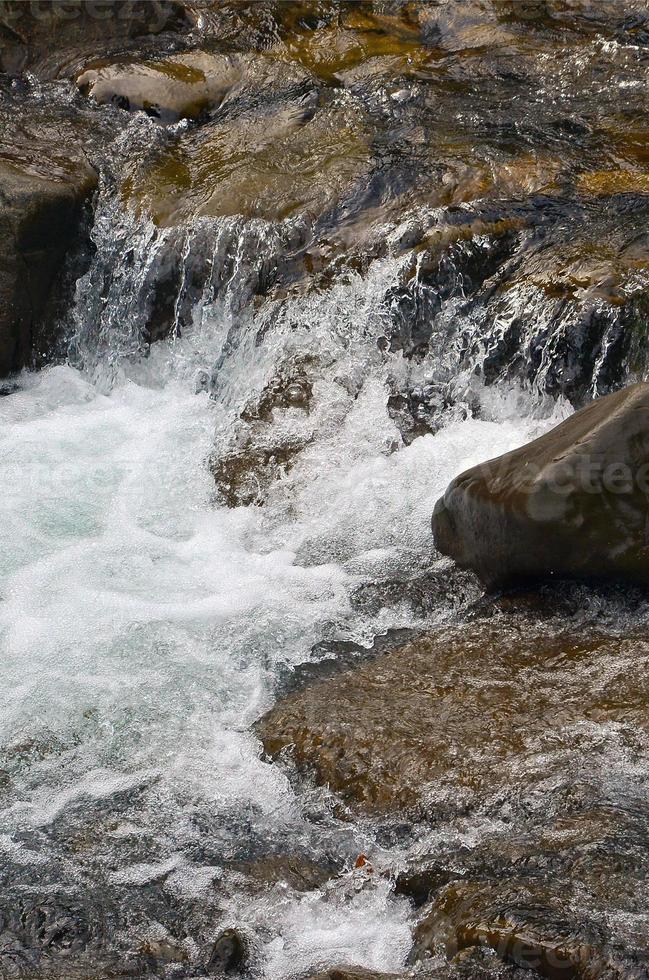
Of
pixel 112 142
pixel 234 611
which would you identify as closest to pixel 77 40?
pixel 112 142

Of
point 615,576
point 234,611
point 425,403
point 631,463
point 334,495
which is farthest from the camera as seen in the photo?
point 425,403

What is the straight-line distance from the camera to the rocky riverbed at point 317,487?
3.98m

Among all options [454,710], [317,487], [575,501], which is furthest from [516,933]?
[317,487]

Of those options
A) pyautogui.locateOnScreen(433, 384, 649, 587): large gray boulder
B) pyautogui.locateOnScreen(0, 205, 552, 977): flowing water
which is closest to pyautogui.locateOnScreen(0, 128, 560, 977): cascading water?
pyautogui.locateOnScreen(0, 205, 552, 977): flowing water

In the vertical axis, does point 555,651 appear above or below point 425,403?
below

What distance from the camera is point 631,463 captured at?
16.1 ft

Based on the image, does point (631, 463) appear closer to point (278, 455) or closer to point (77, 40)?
point (278, 455)

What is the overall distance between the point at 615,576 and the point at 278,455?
8.11 ft

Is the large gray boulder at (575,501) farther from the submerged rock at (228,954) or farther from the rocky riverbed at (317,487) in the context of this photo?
the submerged rock at (228,954)

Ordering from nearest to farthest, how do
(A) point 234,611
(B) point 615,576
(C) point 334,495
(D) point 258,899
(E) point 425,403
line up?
(D) point 258,899 < (B) point 615,576 < (A) point 234,611 < (C) point 334,495 < (E) point 425,403

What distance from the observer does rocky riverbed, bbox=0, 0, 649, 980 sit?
3979 mm

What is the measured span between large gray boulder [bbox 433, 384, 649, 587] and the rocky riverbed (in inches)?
0.9

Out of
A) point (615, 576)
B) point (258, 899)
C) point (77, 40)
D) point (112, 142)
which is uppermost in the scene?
point (77, 40)

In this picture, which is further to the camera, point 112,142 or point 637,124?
point 112,142
